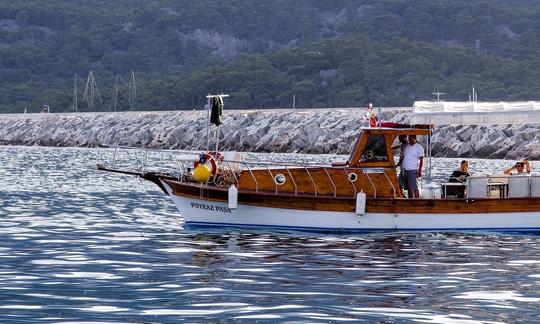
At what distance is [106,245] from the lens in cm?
2539

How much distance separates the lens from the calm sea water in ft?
56.4

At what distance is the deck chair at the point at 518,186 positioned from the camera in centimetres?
2853

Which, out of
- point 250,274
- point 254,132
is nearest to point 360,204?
point 250,274

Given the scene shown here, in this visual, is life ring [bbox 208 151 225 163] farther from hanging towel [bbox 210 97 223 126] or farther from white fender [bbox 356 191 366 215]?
white fender [bbox 356 191 366 215]

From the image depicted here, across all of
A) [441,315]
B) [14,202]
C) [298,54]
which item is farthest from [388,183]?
[298,54]

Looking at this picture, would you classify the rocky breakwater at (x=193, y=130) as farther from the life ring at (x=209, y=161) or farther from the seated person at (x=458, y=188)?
the life ring at (x=209, y=161)

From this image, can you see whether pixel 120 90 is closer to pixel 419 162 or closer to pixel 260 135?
pixel 260 135

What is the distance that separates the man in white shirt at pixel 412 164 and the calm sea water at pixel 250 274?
1268 millimetres

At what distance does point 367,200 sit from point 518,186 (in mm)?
3749

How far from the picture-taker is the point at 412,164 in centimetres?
2877

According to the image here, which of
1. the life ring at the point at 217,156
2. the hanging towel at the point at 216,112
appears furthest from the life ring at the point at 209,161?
the hanging towel at the point at 216,112

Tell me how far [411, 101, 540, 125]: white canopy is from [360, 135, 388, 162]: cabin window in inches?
55.2

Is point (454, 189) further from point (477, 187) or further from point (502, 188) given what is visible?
point (502, 188)

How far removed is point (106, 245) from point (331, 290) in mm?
7686
